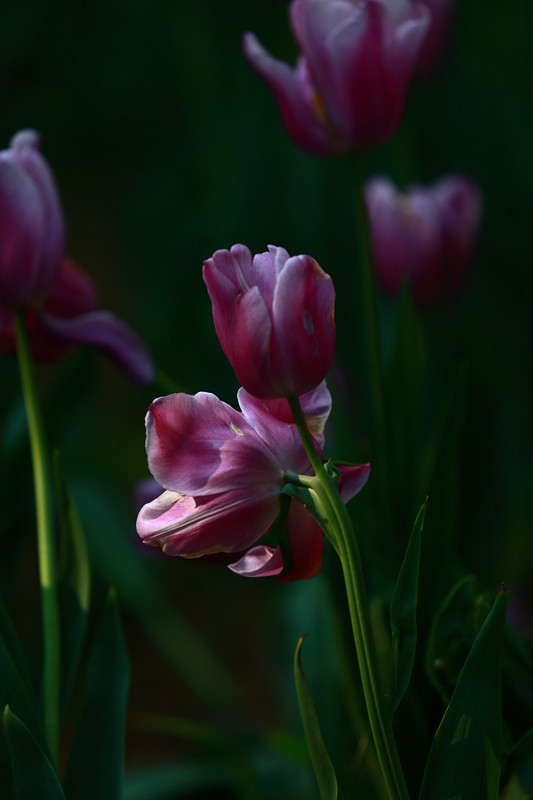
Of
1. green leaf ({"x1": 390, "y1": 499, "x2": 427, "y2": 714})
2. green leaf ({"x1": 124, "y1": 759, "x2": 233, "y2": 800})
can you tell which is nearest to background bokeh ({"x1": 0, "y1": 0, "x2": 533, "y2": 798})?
green leaf ({"x1": 124, "y1": 759, "x2": 233, "y2": 800})

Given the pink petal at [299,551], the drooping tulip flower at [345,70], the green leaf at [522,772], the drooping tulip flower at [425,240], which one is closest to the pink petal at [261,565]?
the pink petal at [299,551]

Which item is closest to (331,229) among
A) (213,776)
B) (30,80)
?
(213,776)

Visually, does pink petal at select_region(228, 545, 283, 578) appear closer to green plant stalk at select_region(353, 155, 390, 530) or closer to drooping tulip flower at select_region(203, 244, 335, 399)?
drooping tulip flower at select_region(203, 244, 335, 399)

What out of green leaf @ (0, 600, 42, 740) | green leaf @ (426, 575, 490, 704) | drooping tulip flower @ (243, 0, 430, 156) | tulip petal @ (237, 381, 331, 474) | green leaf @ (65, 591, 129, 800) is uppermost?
drooping tulip flower @ (243, 0, 430, 156)

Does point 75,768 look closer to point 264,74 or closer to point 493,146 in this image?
point 264,74

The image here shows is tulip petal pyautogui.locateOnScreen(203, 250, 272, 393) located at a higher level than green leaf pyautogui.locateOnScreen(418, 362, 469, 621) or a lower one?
higher

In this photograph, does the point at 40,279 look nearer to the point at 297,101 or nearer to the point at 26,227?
the point at 26,227
